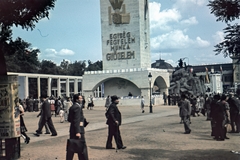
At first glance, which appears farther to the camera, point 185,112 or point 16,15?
point 185,112

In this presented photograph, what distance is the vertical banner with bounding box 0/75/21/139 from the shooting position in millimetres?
8891

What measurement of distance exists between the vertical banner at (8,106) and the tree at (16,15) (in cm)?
32

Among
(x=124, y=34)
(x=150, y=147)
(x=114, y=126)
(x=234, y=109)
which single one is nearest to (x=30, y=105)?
(x=124, y=34)

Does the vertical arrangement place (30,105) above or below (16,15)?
below

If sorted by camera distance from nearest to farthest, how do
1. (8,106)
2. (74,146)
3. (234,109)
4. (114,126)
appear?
(74,146) → (8,106) → (114,126) → (234,109)

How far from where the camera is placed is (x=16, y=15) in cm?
930

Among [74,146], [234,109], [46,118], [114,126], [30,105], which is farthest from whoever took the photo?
[30,105]

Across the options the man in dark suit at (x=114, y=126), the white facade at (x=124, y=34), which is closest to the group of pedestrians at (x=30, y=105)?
the white facade at (x=124, y=34)

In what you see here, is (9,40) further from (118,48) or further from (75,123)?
(118,48)

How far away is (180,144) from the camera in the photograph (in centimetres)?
1165

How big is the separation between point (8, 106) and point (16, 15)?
2.38m

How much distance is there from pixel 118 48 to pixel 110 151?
37885 millimetres

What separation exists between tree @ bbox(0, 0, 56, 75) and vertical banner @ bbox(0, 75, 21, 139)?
32 centimetres

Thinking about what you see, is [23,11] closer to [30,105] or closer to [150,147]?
[150,147]
